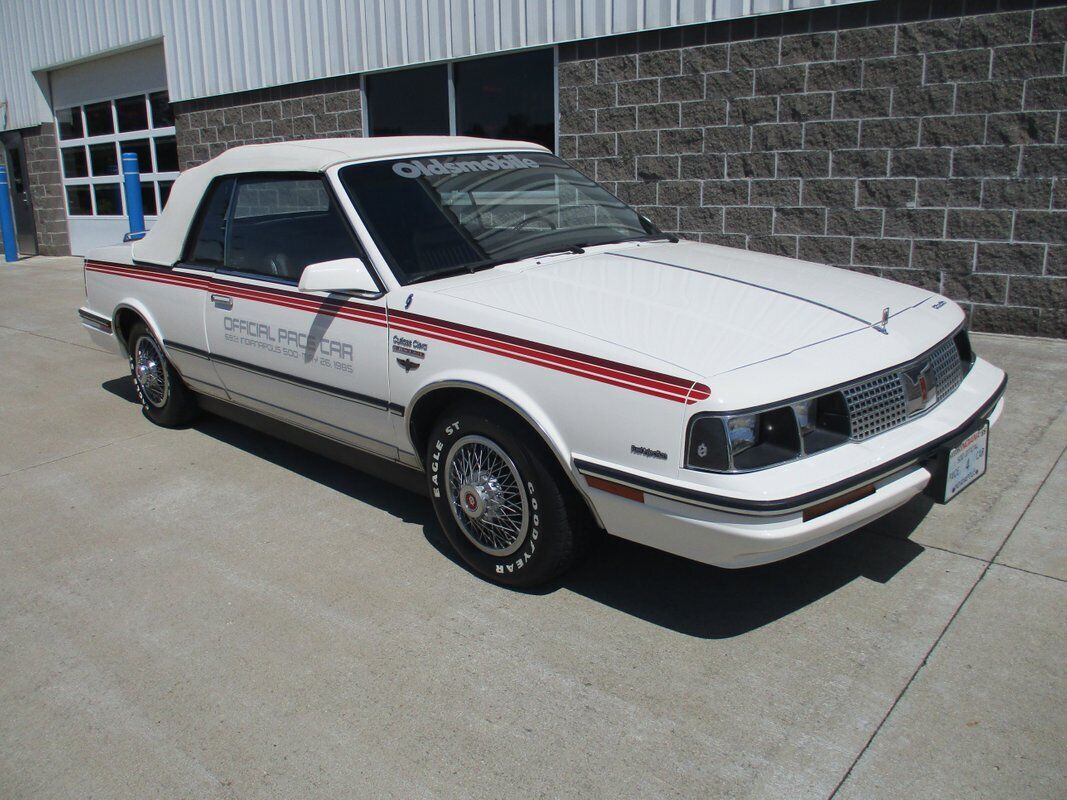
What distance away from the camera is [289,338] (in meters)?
4.29

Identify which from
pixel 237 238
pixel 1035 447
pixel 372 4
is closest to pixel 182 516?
pixel 237 238

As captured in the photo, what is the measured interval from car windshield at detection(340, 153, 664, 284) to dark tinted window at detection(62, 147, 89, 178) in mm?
14292

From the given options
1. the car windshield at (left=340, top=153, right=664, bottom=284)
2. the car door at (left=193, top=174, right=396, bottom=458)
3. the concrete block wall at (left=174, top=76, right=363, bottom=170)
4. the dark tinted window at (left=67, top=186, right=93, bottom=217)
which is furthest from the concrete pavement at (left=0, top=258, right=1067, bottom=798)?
the dark tinted window at (left=67, top=186, right=93, bottom=217)

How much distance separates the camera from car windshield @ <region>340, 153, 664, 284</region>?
3.95m

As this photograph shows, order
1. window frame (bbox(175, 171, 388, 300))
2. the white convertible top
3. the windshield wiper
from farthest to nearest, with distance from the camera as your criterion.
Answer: the white convertible top, the windshield wiper, window frame (bbox(175, 171, 388, 300))

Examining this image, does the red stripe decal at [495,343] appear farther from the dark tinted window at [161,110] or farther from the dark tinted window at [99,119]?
the dark tinted window at [99,119]

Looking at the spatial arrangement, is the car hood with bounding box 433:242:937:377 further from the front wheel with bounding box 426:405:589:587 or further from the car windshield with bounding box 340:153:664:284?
the front wheel with bounding box 426:405:589:587

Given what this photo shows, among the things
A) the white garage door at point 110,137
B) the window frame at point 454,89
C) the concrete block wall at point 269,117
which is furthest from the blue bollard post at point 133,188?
the window frame at point 454,89

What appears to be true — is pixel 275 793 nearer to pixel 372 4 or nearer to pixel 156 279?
pixel 156 279

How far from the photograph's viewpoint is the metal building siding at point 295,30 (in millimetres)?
8469

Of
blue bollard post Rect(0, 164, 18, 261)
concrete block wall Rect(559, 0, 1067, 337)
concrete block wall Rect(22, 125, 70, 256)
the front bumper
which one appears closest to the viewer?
the front bumper

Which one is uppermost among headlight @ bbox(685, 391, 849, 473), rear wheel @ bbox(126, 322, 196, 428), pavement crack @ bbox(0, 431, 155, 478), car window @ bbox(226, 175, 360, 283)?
car window @ bbox(226, 175, 360, 283)

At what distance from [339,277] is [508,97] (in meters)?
6.35

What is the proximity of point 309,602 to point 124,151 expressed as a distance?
1407 centimetres
